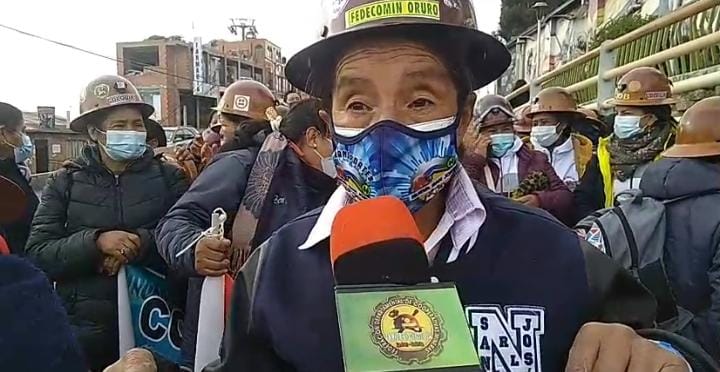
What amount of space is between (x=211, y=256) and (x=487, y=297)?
6.64 feet

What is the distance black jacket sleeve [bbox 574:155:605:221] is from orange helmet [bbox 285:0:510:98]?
150 inches

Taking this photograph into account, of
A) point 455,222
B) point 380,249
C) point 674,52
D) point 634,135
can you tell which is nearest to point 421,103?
point 455,222

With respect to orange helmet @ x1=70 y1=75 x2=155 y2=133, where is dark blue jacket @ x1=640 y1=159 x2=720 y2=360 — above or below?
below

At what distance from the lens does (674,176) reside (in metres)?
3.41

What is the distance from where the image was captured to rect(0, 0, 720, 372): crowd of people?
1.48 meters

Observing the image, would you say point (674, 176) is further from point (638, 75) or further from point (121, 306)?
point (121, 306)

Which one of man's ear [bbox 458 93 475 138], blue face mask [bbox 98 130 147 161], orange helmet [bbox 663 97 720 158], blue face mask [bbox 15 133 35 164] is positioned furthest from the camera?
blue face mask [bbox 15 133 35 164]

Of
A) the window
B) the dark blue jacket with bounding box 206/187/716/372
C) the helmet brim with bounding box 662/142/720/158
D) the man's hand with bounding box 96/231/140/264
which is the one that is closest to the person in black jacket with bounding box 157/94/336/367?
the man's hand with bounding box 96/231/140/264

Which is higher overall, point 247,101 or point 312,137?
point 247,101

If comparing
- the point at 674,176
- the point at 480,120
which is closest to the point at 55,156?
the point at 480,120

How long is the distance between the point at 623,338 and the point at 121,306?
317 cm

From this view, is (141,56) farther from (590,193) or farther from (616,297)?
(616,297)

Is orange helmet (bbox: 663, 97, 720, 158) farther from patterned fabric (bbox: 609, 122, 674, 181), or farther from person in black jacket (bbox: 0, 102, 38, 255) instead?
person in black jacket (bbox: 0, 102, 38, 255)

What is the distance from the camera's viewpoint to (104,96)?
14.2 ft
